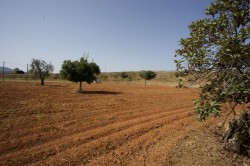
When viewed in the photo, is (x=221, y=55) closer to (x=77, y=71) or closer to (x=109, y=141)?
(x=109, y=141)

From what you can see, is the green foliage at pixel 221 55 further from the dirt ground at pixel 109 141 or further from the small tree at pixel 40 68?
the small tree at pixel 40 68

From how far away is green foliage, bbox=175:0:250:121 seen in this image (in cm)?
394

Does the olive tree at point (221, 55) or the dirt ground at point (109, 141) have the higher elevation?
the olive tree at point (221, 55)

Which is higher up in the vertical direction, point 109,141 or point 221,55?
point 221,55

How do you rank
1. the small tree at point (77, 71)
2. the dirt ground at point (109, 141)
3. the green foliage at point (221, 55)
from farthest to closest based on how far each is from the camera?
the small tree at point (77, 71) < the dirt ground at point (109, 141) < the green foliage at point (221, 55)

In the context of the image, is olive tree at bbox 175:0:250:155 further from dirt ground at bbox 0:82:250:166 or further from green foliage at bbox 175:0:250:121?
dirt ground at bbox 0:82:250:166

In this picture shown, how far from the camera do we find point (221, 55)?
4.17 meters

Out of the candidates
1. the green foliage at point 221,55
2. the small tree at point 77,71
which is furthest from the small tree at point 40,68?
the green foliage at point 221,55

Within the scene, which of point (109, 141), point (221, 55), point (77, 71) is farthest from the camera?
point (77, 71)

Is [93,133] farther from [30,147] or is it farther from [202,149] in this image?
[202,149]

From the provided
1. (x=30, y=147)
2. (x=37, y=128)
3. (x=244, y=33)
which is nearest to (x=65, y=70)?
(x=37, y=128)

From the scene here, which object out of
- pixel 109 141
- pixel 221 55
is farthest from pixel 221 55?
pixel 109 141

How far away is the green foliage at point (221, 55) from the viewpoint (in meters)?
3.94

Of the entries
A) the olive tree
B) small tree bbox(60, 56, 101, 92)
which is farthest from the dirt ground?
small tree bbox(60, 56, 101, 92)
